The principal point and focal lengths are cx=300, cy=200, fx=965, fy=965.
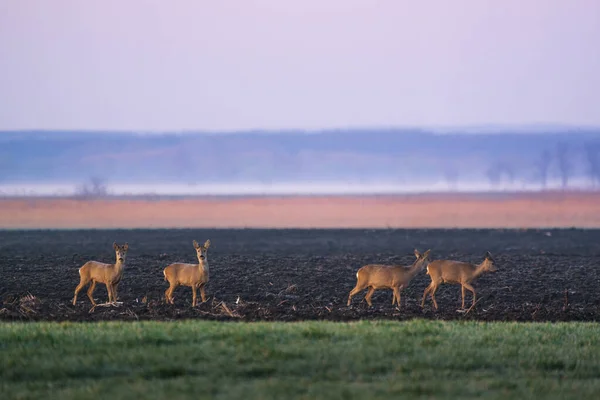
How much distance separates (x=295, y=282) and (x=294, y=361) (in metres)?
13.1

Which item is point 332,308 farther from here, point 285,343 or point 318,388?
point 318,388

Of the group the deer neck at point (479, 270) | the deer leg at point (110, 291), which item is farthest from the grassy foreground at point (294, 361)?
the deer neck at point (479, 270)

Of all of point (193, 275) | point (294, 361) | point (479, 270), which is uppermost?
point (479, 270)

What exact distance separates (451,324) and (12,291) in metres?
11.7

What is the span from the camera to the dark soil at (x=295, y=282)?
65.9 ft

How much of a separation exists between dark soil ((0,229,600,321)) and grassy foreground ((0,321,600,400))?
133 inches

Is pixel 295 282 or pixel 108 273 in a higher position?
pixel 108 273

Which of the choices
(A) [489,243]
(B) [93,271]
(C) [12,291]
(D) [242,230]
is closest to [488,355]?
(B) [93,271]

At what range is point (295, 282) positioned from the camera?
26453 mm

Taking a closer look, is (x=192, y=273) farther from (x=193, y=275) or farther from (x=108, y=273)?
(x=108, y=273)

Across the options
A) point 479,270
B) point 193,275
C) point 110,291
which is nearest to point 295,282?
point 193,275

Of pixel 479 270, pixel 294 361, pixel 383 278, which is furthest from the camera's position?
pixel 479 270

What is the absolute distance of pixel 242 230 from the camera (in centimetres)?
6225

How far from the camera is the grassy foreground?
11.7 m
